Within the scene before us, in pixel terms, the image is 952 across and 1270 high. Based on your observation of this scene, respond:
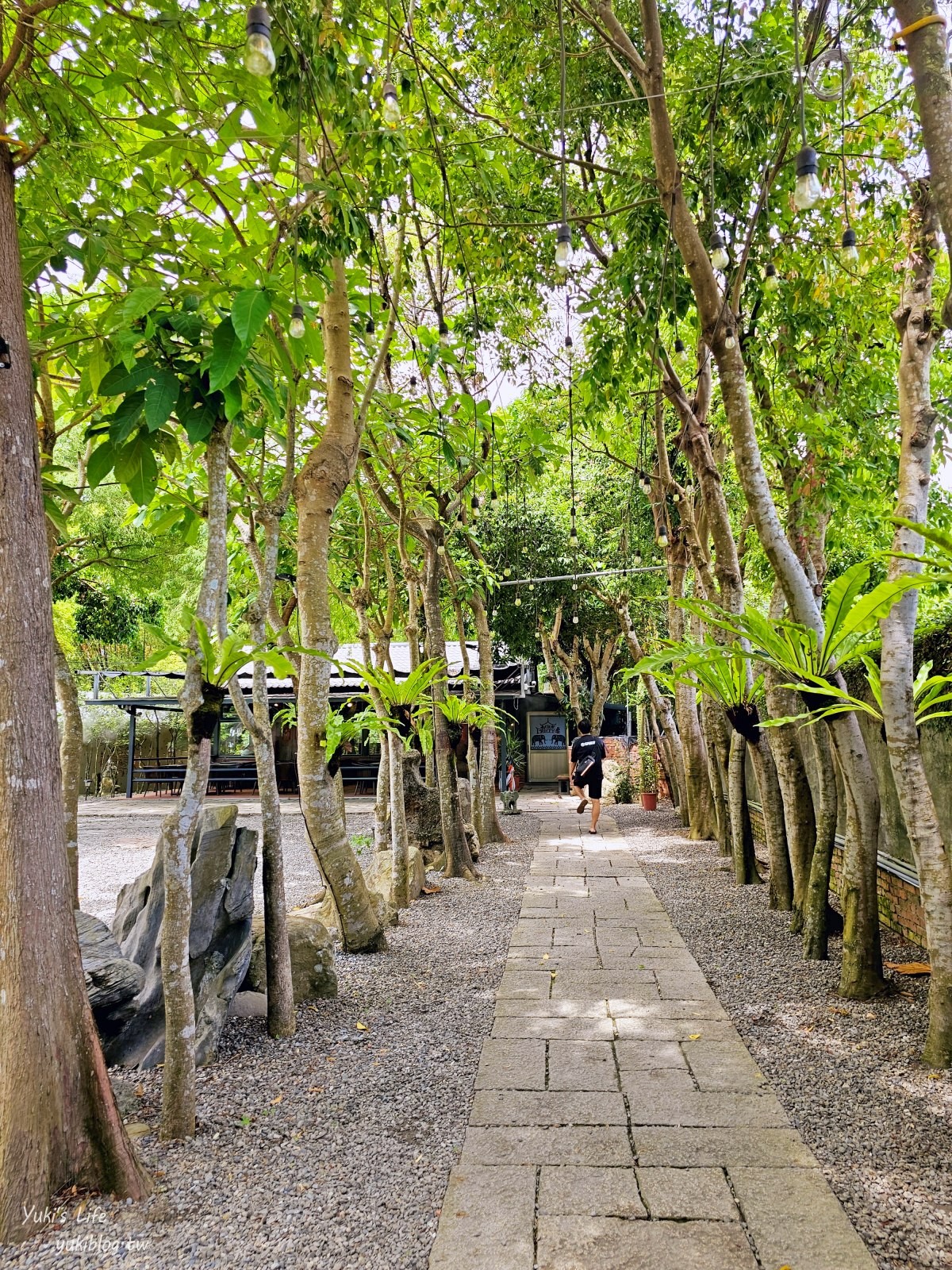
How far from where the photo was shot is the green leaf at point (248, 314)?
2387 mm

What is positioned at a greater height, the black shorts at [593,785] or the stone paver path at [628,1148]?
the black shorts at [593,785]

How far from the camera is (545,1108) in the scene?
118 inches

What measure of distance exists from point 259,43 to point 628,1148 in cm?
337

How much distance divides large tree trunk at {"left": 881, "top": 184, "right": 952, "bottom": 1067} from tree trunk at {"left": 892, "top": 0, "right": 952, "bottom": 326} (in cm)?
136

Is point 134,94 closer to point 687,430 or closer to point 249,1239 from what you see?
point 249,1239

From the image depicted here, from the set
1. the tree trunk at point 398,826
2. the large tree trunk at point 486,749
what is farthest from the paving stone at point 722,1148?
the large tree trunk at point 486,749

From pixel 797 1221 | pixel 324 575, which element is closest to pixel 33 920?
pixel 797 1221

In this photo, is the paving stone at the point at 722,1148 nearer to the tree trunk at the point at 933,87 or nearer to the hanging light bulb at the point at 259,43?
the tree trunk at the point at 933,87

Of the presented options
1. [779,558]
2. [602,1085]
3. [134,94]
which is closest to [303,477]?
[134,94]

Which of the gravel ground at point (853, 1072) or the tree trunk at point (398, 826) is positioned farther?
the tree trunk at point (398, 826)

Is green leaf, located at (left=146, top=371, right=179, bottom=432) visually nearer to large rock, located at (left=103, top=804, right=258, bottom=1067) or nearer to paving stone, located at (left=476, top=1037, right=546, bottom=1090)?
large rock, located at (left=103, top=804, right=258, bottom=1067)

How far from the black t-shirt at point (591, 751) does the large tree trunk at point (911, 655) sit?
25.0ft

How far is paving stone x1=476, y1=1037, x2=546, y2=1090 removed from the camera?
3217 mm

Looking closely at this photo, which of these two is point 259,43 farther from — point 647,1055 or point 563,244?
point 647,1055
